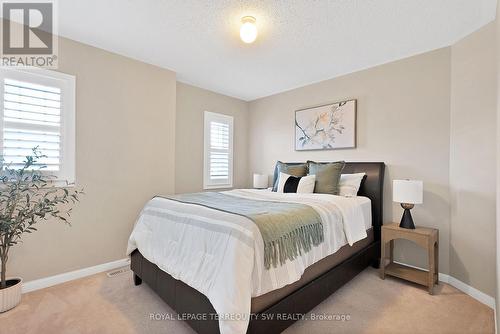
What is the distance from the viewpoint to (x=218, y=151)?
446cm

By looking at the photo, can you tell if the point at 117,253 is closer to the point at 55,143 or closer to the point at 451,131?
the point at 55,143

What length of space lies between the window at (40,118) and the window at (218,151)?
80.1 inches

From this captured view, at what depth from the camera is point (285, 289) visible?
1694 mm

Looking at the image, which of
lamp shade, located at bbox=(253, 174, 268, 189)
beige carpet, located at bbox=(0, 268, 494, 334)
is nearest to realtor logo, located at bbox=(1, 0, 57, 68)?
beige carpet, located at bbox=(0, 268, 494, 334)

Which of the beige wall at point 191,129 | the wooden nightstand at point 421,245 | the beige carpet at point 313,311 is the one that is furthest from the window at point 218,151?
the wooden nightstand at point 421,245

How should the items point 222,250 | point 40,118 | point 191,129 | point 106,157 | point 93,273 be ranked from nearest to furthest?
point 222,250 → point 40,118 → point 93,273 → point 106,157 → point 191,129

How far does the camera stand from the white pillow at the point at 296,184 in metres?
3.04

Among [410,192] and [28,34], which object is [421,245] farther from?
[28,34]

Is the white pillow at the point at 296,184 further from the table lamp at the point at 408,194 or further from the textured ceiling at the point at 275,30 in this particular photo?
the textured ceiling at the point at 275,30

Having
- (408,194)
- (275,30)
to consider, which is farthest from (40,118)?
(408,194)

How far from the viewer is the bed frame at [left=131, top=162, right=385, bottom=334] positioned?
5.04 ft

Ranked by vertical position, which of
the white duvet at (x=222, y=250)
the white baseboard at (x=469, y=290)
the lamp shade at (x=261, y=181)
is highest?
the lamp shade at (x=261, y=181)

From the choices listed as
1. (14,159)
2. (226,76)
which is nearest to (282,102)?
(226,76)

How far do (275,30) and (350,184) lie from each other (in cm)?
201
